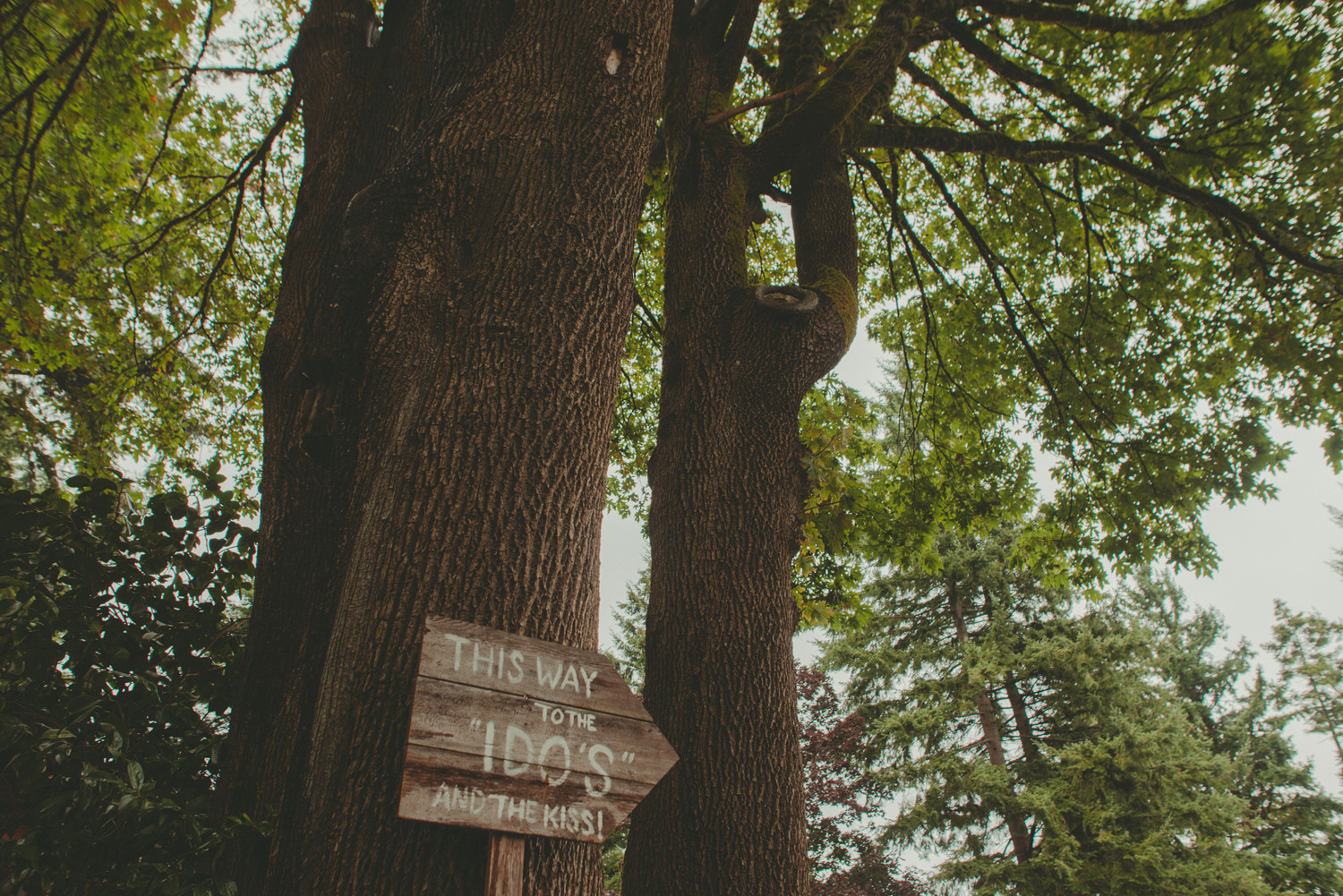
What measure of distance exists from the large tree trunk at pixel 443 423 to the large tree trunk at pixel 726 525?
3.54 ft

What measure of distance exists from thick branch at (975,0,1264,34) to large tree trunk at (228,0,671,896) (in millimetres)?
3777

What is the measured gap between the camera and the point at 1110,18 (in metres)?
4.66

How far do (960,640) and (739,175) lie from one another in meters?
15.6

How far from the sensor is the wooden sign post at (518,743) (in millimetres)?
1250

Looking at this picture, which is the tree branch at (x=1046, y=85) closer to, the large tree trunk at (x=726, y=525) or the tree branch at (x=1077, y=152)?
the tree branch at (x=1077, y=152)

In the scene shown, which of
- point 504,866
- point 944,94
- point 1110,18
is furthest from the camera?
point 944,94

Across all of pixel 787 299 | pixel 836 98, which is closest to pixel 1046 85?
pixel 836 98

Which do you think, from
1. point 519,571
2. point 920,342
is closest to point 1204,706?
point 920,342

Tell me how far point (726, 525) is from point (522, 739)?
1712 mm

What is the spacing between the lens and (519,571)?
159 cm

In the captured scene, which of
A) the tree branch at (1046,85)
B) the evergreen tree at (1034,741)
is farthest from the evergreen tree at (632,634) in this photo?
the tree branch at (1046,85)

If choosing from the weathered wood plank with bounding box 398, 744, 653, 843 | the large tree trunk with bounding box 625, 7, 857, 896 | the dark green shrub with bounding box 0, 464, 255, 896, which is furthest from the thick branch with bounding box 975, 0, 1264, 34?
the dark green shrub with bounding box 0, 464, 255, 896

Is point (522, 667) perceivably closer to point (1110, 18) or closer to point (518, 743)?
point (518, 743)

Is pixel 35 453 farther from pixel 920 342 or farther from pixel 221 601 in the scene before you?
pixel 920 342
